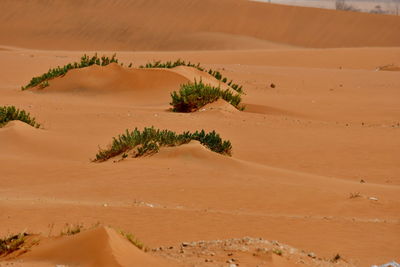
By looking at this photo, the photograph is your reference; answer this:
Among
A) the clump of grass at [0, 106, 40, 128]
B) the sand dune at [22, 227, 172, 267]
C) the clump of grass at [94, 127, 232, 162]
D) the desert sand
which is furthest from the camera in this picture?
the clump of grass at [0, 106, 40, 128]

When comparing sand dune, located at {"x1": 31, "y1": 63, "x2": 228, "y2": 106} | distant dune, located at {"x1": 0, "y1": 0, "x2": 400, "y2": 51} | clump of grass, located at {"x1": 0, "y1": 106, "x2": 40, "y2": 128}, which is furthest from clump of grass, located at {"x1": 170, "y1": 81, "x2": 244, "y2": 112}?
distant dune, located at {"x1": 0, "y1": 0, "x2": 400, "y2": 51}

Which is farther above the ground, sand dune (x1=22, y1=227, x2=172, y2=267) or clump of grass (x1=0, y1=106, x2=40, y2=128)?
clump of grass (x1=0, y1=106, x2=40, y2=128)

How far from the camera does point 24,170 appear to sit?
12078mm

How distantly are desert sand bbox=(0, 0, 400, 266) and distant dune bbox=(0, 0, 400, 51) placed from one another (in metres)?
38.1

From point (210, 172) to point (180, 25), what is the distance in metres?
63.1

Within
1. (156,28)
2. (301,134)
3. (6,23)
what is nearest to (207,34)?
(156,28)

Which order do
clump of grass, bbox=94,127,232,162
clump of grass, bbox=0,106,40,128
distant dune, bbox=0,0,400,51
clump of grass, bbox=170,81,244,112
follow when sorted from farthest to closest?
distant dune, bbox=0,0,400,51, clump of grass, bbox=170,81,244,112, clump of grass, bbox=0,106,40,128, clump of grass, bbox=94,127,232,162

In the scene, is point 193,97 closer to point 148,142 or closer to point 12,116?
point 12,116

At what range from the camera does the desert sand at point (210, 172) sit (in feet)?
24.8

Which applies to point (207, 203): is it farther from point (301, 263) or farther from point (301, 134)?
point (301, 134)

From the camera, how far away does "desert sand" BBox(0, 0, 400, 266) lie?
757 centimetres

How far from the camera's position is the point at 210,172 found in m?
11.8

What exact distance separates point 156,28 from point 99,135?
58509 mm

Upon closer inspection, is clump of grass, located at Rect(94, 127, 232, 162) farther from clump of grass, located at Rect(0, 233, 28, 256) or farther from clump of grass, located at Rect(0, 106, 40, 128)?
clump of grass, located at Rect(0, 233, 28, 256)
